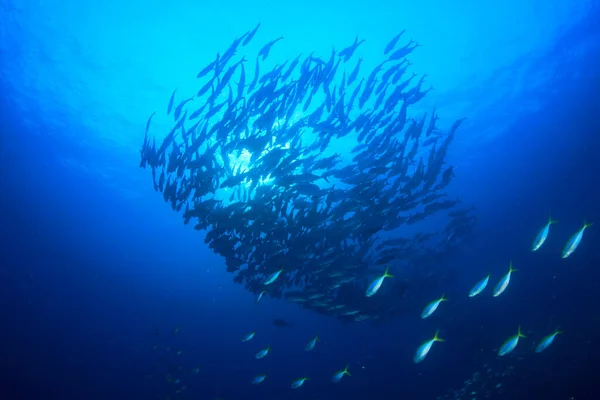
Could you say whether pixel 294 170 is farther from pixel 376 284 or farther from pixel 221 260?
pixel 221 260

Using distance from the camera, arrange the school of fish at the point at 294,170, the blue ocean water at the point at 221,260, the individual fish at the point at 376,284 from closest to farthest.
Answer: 1. the individual fish at the point at 376,284
2. the school of fish at the point at 294,170
3. the blue ocean water at the point at 221,260

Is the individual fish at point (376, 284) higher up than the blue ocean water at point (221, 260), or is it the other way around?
the blue ocean water at point (221, 260)

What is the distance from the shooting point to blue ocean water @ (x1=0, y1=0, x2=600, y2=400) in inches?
531

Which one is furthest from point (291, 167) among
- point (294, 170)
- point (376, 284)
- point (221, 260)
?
point (221, 260)

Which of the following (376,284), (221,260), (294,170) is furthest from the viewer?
(221,260)

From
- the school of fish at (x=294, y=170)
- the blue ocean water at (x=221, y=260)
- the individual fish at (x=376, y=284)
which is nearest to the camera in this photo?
the individual fish at (x=376, y=284)

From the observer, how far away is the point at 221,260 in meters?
31.2

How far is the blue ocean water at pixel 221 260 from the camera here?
13.5 meters

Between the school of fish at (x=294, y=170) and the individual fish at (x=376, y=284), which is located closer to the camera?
the individual fish at (x=376, y=284)

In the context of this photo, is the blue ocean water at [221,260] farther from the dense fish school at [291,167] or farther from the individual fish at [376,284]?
the individual fish at [376,284]

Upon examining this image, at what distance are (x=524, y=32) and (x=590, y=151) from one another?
12.9 metres

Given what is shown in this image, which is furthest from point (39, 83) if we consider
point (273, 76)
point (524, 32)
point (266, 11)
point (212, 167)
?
point (524, 32)

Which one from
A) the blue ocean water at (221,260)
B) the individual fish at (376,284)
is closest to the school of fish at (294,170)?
the individual fish at (376,284)

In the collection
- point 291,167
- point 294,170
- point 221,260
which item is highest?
point 221,260
